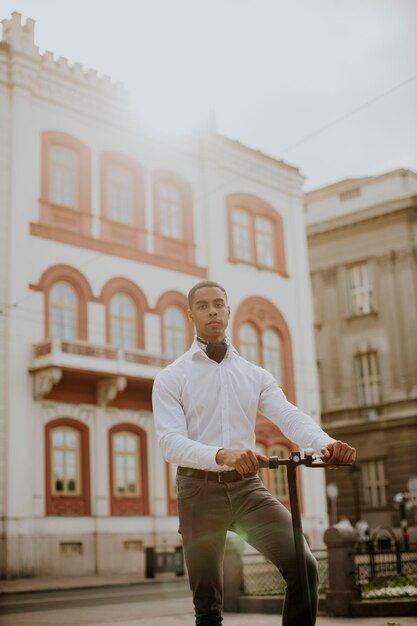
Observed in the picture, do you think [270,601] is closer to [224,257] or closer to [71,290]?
[71,290]

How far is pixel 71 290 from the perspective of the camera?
23734mm

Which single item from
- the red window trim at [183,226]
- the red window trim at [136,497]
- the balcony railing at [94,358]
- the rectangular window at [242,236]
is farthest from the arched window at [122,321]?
the rectangular window at [242,236]

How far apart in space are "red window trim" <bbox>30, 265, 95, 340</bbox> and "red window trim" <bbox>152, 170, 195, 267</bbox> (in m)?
3.26

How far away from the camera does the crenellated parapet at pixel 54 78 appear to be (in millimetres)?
23172

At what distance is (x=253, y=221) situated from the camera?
98.2 ft

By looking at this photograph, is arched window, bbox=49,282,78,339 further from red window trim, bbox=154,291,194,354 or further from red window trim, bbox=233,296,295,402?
red window trim, bbox=233,296,295,402

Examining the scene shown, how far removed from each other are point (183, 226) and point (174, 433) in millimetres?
23831

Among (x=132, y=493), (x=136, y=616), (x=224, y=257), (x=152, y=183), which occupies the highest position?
(x=152, y=183)

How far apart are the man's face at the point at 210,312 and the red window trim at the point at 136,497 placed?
64.0 ft

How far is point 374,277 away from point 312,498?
1283cm

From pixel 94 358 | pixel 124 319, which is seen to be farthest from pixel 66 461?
pixel 124 319

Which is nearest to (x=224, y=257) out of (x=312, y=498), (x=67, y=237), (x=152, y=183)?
(x=152, y=183)

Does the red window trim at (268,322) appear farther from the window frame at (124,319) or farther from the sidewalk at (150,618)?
the sidewalk at (150,618)

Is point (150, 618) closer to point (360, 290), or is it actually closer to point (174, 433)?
point (174, 433)
